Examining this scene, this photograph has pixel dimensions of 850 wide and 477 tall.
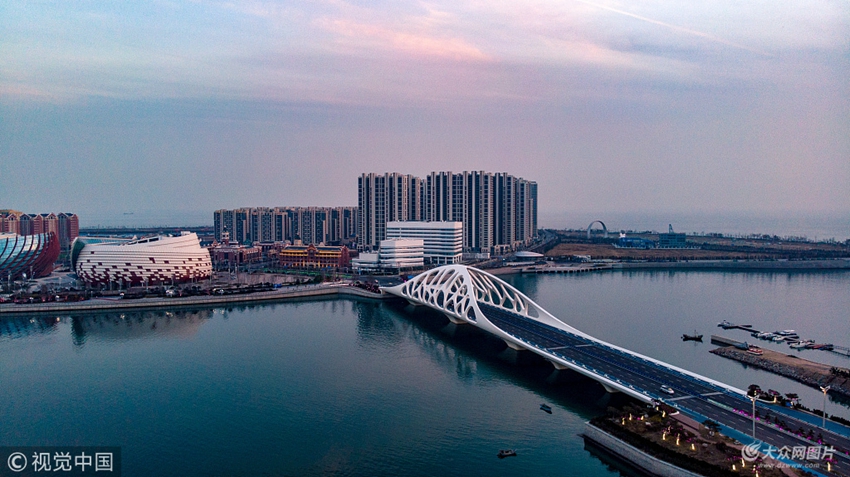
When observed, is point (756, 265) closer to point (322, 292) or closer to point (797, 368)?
point (797, 368)

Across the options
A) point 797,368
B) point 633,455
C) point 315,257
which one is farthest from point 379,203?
point 633,455

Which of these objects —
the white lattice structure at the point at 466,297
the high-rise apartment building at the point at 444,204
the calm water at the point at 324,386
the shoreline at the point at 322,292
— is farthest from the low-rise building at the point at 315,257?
the calm water at the point at 324,386

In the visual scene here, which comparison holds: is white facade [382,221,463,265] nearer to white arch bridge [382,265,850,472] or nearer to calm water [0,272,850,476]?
calm water [0,272,850,476]

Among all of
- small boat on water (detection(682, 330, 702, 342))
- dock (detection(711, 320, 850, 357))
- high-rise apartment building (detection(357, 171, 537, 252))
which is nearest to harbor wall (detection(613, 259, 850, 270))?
high-rise apartment building (detection(357, 171, 537, 252))

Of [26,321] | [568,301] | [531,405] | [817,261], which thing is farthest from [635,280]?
[26,321]

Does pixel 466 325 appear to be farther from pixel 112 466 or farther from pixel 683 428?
pixel 112 466
